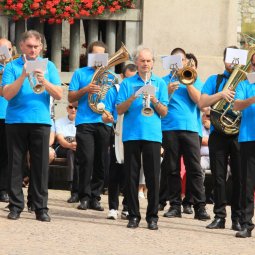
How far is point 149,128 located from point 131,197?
744mm

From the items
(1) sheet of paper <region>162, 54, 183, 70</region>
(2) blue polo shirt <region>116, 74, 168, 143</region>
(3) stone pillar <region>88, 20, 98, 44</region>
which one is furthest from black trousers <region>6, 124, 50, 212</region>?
(3) stone pillar <region>88, 20, 98, 44</region>

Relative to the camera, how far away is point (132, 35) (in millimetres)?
19062

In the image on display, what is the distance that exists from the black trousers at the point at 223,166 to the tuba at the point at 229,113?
122mm

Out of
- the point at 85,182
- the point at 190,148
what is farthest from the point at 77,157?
the point at 190,148

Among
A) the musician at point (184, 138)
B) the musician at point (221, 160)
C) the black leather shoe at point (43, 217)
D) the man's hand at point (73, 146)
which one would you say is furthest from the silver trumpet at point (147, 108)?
the man's hand at point (73, 146)

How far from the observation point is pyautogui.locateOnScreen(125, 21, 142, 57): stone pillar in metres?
19.0

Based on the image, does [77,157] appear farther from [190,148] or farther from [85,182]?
[190,148]

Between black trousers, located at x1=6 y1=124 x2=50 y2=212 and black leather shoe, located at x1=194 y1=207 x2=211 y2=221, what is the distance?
194 centimetres

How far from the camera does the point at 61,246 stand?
11555 mm

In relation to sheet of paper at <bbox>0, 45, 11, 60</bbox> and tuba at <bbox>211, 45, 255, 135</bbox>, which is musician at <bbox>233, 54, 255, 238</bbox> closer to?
tuba at <bbox>211, 45, 255, 135</bbox>

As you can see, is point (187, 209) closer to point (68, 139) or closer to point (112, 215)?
point (112, 215)


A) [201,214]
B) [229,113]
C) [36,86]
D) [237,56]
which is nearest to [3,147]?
[36,86]

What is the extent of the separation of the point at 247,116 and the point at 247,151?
0.35 metres

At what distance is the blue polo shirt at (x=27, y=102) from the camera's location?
43.5 feet
